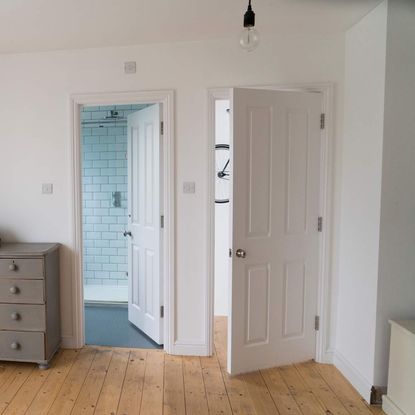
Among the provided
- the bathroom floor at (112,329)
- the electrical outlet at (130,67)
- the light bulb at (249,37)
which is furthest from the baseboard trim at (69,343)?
the light bulb at (249,37)

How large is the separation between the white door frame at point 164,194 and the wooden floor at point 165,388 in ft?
0.96

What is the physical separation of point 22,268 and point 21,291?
17 cm

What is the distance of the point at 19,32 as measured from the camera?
2.34 m

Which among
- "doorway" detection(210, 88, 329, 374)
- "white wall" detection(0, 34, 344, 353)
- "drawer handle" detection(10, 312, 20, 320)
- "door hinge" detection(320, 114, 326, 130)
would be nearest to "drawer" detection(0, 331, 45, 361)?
"drawer handle" detection(10, 312, 20, 320)

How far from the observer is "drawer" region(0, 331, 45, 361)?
2.45 meters

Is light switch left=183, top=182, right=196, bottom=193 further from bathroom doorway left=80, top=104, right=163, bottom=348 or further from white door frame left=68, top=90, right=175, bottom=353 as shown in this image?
bathroom doorway left=80, top=104, right=163, bottom=348

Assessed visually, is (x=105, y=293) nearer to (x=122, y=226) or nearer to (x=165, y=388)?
(x=122, y=226)

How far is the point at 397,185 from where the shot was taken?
2010 millimetres

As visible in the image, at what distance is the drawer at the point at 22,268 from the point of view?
7.97 ft

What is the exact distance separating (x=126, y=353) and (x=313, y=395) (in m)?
1.46

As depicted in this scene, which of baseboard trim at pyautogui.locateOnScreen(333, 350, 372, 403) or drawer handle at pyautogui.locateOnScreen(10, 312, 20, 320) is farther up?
drawer handle at pyautogui.locateOnScreen(10, 312, 20, 320)

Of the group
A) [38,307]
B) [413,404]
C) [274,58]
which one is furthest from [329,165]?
[38,307]

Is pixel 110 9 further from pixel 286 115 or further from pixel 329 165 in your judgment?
pixel 329 165

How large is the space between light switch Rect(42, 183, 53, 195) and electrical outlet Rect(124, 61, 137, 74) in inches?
43.5
